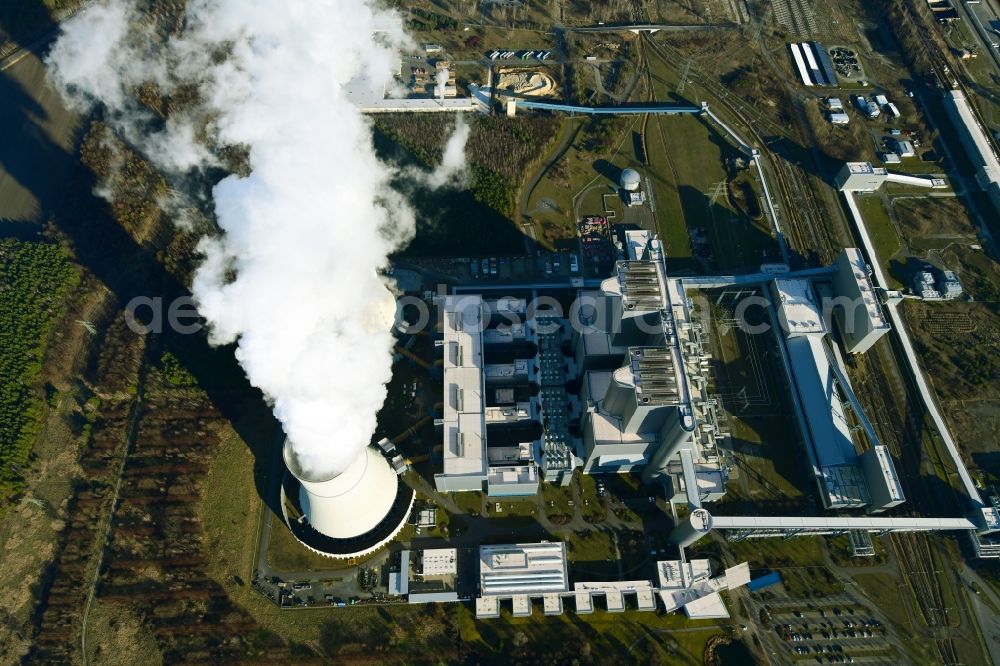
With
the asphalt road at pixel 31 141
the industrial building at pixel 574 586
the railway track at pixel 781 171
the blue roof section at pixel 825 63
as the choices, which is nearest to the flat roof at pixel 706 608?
the industrial building at pixel 574 586

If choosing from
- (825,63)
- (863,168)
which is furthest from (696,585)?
(825,63)

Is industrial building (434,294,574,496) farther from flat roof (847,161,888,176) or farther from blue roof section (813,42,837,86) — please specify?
blue roof section (813,42,837,86)

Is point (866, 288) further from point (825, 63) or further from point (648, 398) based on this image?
point (825, 63)

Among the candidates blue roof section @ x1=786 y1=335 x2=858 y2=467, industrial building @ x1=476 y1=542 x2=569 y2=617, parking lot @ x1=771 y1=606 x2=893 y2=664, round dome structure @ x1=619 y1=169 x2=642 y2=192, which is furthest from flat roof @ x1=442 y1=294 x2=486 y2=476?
blue roof section @ x1=786 y1=335 x2=858 y2=467

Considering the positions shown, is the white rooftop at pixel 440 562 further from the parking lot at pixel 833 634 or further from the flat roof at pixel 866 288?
the flat roof at pixel 866 288

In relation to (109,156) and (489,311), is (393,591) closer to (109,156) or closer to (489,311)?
(489,311)

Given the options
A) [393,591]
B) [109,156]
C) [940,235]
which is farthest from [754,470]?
[109,156]
